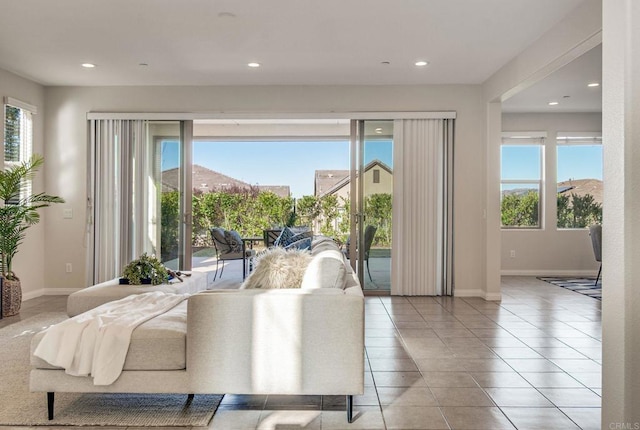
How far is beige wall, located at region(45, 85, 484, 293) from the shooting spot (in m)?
6.37

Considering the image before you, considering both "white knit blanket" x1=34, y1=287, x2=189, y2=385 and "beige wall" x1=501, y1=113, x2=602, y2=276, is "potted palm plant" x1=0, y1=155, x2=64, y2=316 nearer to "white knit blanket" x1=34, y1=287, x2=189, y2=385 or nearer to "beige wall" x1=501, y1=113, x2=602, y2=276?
"white knit blanket" x1=34, y1=287, x2=189, y2=385

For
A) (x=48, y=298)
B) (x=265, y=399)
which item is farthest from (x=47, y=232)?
(x=265, y=399)

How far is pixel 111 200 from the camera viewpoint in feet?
21.0

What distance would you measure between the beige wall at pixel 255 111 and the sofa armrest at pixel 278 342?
163 inches

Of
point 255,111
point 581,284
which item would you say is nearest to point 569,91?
point 581,284

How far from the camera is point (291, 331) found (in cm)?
259

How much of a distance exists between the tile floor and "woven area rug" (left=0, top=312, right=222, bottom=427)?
0.48 ft

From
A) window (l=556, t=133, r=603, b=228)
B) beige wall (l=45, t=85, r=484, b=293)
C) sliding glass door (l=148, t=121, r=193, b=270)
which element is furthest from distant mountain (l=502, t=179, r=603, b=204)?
sliding glass door (l=148, t=121, r=193, b=270)

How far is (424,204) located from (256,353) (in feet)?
13.9

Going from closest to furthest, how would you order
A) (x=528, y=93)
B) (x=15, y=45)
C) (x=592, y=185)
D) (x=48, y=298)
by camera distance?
1. (x=15, y=45)
2. (x=48, y=298)
3. (x=528, y=93)
4. (x=592, y=185)

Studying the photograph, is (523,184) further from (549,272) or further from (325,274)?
(325,274)

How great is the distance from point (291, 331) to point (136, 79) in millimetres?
4671

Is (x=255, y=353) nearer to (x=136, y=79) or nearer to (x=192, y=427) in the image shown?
(x=192, y=427)

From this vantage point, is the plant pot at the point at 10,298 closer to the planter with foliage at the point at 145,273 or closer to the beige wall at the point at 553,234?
the planter with foliage at the point at 145,273
